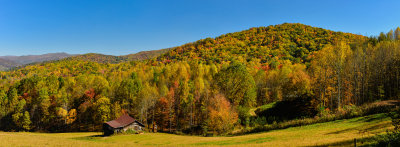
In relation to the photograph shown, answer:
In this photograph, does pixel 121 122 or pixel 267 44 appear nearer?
pixel 121 122

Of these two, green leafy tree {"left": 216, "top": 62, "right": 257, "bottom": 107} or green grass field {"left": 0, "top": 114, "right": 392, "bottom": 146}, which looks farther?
green leafy tree {"left": 216, "top": 62, "right": 257, "bottom": 107}

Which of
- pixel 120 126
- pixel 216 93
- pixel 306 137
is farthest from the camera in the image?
pixel 120 126

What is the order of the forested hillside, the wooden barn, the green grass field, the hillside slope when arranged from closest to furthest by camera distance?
1. the green grass field
2. the forested hillside
3. the wooden barn
4. the hillside slope

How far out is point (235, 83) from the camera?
5678cm

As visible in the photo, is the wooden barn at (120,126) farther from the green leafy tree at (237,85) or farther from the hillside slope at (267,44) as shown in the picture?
the hillside slope at (267,44)

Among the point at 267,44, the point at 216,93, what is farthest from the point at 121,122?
the point at 267,44

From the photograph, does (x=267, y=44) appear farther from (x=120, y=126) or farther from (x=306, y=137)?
(x=306, y=137)

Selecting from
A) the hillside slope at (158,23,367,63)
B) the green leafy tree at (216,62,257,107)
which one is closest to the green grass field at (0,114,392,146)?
the green leafy tree at (216,62,257,107)

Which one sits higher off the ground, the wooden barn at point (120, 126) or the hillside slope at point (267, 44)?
the hillside slope at point (267, 44)

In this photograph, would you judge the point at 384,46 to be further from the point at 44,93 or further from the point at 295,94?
the point at 44,93

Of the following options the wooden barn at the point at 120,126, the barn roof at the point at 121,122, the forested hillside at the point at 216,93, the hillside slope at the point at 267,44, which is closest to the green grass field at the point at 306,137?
the forested hillside at the point at 216,93

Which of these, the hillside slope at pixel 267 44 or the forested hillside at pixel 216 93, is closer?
the forested hillside at pixel 216 93

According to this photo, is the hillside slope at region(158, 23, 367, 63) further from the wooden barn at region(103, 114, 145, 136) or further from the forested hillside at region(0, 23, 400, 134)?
the wooden barn at region(103, 114, 145, 136)

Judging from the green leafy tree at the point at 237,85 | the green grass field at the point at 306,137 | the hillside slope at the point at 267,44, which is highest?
the hillside slope at the point at 267,44
